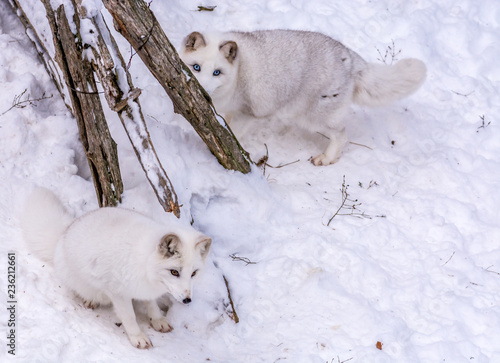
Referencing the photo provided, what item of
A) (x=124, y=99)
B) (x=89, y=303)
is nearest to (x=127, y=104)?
(x=124, y=99)

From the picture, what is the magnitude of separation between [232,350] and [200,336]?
252mm

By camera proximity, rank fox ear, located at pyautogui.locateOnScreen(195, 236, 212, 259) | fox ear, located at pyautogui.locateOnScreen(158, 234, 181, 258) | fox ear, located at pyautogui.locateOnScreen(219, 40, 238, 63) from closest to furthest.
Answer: fox ear, located at pyautogui.locateOnScreen(158, 234, 181, 258) → fox ear, located at pyautogui.locateOnScreen(195, 236, 212, 259) → fox ear, located at pyautogui.locateOnScreen(219, 40, 238, 63)

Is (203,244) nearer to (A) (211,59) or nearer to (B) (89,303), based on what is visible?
(B) (89,303)

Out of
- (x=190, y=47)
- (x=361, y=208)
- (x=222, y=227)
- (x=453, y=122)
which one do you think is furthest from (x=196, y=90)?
(x=453, y=122)

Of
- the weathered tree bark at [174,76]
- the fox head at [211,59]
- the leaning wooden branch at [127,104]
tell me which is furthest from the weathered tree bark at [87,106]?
the fox head at [211,59]

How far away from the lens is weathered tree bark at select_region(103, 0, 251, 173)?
386 centimetres

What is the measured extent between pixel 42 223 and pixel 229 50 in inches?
82.9

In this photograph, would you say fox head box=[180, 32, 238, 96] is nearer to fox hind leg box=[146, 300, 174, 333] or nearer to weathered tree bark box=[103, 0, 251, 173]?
weathered tree bark box=[103, 0, 251, 173]

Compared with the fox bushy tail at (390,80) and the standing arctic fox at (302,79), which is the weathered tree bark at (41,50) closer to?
the standing arctic fox at (302,79)

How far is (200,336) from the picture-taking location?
3.81 meters

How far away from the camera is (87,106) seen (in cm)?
392

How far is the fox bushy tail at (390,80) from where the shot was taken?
520 cm

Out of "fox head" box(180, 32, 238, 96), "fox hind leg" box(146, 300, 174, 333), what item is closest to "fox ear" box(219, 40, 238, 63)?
"fox head" box(180, 32, 238, 96)

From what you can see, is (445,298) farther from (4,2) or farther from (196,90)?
(4,2)
